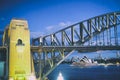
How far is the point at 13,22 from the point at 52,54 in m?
10.6

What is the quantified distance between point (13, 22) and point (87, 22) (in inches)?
907

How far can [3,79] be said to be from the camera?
3991 centimetres

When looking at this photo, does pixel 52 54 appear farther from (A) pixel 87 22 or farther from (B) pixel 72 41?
(A) pixel 87 22

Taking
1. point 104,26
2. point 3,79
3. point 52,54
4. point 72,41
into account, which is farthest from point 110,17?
point 3,79

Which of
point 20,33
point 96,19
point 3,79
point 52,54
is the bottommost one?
point 3,79

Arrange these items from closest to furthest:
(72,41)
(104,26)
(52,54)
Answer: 1. (52,54)
2. (72,41)
3. (104,26)

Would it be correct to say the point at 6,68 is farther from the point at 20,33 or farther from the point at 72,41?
the point at 72,41

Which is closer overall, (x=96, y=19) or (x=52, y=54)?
(x=52, y=54)

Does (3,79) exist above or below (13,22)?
below

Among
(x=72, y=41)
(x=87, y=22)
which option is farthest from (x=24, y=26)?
(x=87, y=22)

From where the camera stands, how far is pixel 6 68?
131 ft

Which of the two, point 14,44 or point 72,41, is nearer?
point 14,44

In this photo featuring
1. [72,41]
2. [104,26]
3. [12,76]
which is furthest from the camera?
[104,26]

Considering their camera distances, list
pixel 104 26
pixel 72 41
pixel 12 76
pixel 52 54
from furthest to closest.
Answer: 1. pixel 104 26
2. pixel 72 41
3. pixel 52 54
4. pixel 12 76
